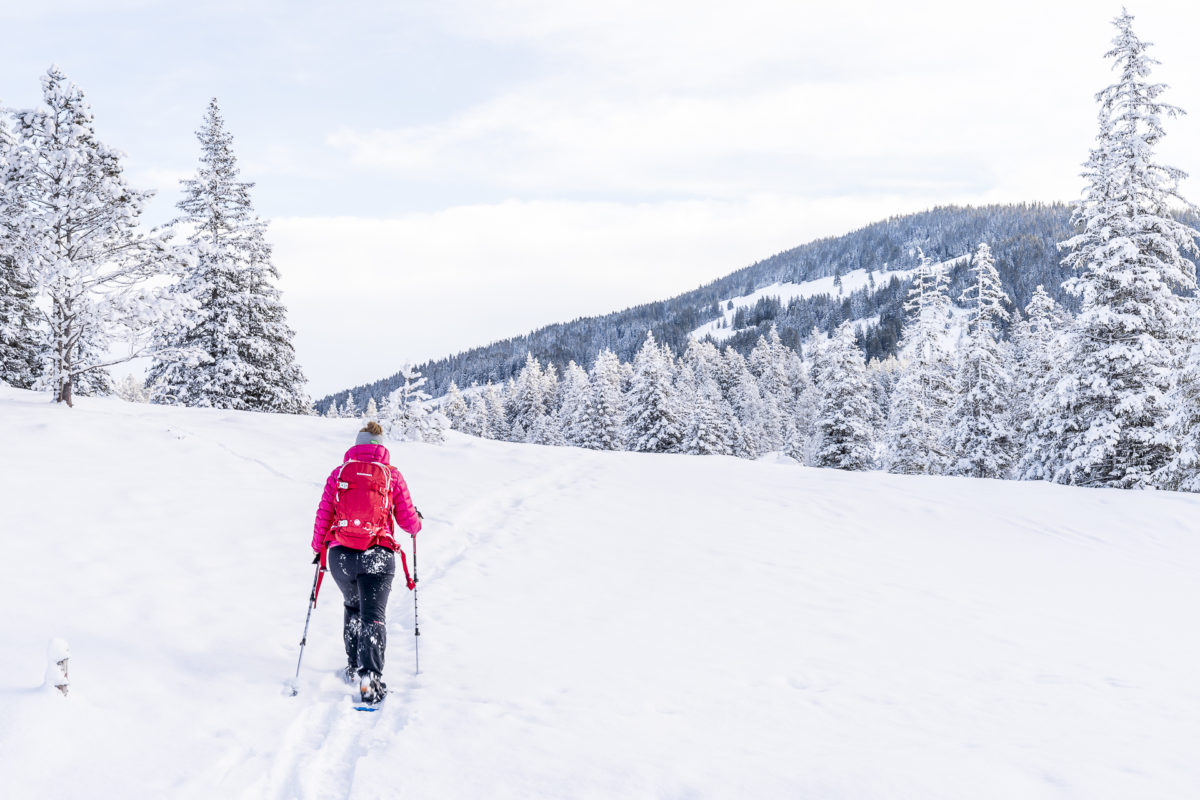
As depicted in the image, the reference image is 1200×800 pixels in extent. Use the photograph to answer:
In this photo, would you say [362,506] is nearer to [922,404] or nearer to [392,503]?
[392,503]

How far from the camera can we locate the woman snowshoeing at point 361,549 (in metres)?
5.53

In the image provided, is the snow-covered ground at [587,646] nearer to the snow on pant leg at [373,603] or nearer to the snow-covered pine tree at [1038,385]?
the snow on pant leg at [373,603]

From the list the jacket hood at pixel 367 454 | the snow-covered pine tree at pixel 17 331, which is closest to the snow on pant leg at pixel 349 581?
the jacket hood at pixel 367 454

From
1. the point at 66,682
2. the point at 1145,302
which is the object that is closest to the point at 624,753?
the point at 66,682

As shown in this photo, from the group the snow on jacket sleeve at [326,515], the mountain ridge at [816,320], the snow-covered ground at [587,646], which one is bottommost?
the snow-covered ground at [587,646]

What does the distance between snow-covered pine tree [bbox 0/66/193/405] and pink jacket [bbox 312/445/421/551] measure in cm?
1223

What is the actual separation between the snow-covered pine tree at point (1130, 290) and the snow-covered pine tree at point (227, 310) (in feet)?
93.4

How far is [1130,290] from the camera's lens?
19.9 m

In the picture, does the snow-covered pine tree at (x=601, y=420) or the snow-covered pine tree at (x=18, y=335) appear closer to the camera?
the snow-covered pine tree at (x=18, y=335)

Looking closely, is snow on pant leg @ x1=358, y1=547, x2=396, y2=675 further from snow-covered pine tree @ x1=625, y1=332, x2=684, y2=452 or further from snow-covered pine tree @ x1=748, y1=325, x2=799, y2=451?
snow-covered pine tree @ x1=748, y1=325, x2=799, y2=451

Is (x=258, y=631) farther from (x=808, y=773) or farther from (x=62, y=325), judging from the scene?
(x=62, y=325)

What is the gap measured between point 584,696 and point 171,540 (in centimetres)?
669

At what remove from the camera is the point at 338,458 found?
1586 centimetres

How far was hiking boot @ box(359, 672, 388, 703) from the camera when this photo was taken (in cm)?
523
